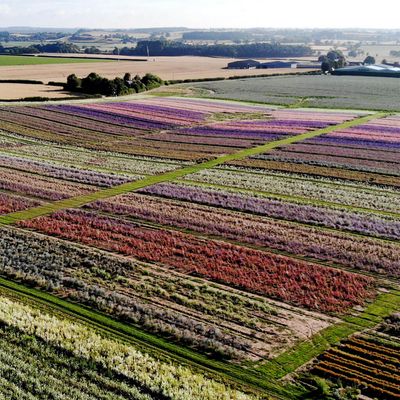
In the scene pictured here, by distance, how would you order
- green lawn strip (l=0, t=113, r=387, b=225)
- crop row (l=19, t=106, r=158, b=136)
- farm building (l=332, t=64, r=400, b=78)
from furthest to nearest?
farm building (l=332, t=64, r=400, b=78), crop row (l=19, t=106, r=158, b=136), green lawn strip (l=0, t=113, r=387, b=225)

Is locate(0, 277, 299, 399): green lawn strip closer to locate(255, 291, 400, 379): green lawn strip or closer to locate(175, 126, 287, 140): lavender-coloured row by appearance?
locate(255, 291, 400, 379): green lawn strip

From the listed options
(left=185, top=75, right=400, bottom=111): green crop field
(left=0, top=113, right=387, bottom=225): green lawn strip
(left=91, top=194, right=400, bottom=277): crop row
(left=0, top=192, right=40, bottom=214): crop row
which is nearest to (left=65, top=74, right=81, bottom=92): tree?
(left=185, top=75, right=400, bottom=111): green crop field

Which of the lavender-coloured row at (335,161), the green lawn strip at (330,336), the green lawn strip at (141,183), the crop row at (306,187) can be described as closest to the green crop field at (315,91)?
the green lawn strip at (141,183)

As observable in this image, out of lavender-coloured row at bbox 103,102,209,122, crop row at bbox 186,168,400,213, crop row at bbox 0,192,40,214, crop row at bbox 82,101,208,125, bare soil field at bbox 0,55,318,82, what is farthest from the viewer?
bare soil field at bbox 0,55,318,82

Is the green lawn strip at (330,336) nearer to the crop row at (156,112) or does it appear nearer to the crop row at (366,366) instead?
the crop row at (366,366)

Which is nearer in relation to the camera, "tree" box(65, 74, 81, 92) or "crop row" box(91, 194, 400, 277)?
"crop row" box(91, 194, 400, 277)

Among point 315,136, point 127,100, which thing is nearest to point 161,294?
point 315,136

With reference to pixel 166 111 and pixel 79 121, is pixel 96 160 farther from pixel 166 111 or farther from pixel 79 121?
pixel 166 111
